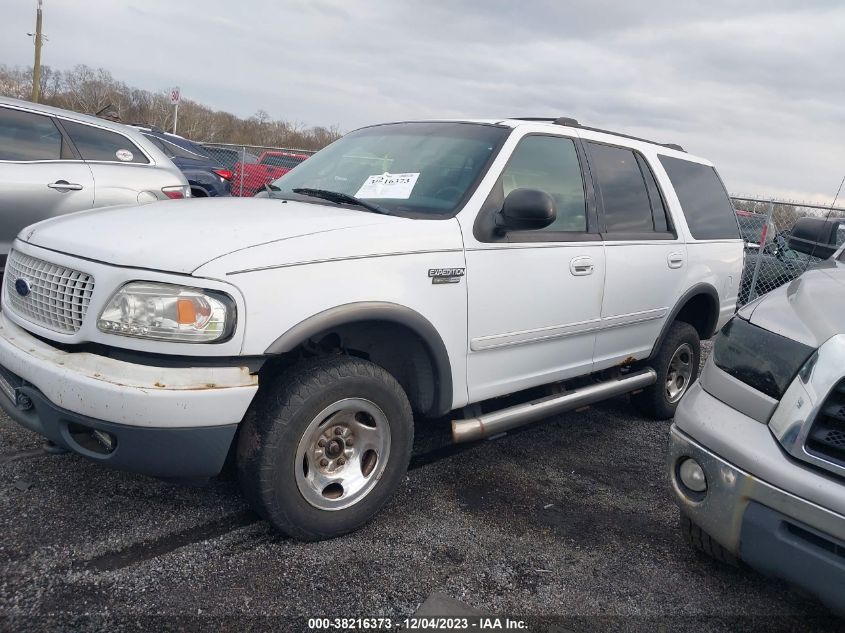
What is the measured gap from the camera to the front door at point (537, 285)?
3.12 m

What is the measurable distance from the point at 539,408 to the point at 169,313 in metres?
2.03

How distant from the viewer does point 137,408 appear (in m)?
2.21

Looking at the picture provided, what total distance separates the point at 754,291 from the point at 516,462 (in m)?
6.75

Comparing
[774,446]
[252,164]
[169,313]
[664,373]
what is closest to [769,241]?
[664,373]

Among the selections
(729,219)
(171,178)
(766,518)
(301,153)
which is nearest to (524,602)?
(766,518)

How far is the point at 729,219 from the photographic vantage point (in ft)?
17.2

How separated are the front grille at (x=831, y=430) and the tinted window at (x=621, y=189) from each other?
1904 mm

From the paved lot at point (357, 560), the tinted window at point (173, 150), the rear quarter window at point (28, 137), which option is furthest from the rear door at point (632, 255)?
the tinted window at point (173, 150)

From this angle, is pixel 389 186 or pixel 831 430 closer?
pixel 831 430

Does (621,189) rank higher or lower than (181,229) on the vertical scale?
higher

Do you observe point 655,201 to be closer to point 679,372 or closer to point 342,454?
point 679,372

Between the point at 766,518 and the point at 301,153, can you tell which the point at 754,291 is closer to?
the point at 766,518

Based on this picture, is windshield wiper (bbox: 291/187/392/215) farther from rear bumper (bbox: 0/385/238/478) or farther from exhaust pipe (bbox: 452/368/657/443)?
rear bumper (bbox: 0/385/238/478)

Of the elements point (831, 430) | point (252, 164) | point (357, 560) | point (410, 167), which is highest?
point (252, 164)
